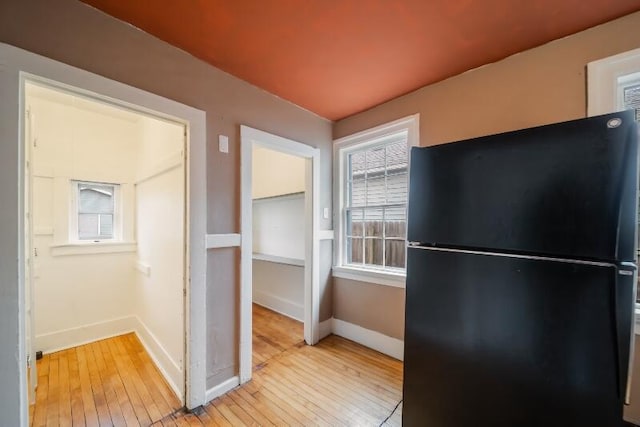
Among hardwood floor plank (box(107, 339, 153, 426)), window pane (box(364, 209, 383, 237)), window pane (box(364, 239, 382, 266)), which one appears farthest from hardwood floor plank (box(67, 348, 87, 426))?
window pane (box(364, 209, 383, 237))

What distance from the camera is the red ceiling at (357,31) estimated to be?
1.35 metres

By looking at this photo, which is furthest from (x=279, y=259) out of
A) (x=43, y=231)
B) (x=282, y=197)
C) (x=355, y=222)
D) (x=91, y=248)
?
(x=43, y=231)

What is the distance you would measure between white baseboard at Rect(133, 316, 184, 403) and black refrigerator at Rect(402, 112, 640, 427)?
5.50 feet

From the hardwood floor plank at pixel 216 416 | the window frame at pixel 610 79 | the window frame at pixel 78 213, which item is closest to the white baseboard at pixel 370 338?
the hardwood floor plank at pixel 216 416

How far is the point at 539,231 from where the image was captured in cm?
98

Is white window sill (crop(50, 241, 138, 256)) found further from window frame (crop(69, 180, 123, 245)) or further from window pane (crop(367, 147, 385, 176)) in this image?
window pane (crop(367, 147, 385, 176))

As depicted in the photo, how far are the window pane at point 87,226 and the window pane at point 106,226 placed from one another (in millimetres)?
55

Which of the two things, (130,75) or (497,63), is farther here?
(497,63)

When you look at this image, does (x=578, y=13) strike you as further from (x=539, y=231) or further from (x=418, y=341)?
(x=418, y=341)

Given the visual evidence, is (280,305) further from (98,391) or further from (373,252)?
(98,391)

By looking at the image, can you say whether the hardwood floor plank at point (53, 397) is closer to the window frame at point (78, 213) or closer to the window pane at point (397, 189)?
the window frame at point (78, 213)

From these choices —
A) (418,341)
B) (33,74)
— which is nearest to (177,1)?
(33,74)

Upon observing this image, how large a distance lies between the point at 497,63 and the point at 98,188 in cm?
427

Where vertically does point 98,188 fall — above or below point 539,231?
above
